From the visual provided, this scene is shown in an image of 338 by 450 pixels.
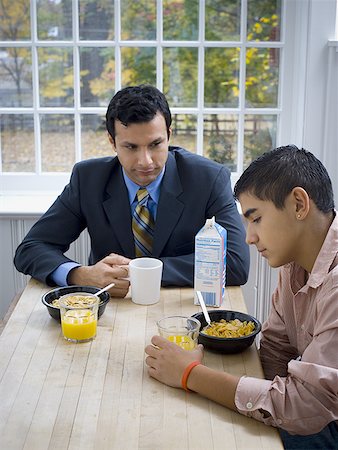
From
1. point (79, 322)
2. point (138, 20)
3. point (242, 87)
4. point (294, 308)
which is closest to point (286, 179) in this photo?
point (294, 308)

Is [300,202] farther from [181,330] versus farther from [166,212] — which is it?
[166,212]

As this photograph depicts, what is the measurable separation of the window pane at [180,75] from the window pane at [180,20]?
0.06 m

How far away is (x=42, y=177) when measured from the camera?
3223mm

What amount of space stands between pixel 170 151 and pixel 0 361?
1.11 meters

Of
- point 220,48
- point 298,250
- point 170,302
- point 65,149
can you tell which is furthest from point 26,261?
point 220,48

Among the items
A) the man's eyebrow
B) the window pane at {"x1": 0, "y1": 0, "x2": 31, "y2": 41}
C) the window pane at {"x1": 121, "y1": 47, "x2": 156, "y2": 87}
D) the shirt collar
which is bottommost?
the shirt collar

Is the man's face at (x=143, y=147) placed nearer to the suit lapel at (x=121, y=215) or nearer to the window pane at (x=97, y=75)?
the suit lapel at (x=121, y=215)

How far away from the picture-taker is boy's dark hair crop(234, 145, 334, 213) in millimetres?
1529

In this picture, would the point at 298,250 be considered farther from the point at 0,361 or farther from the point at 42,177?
the point at 42,177

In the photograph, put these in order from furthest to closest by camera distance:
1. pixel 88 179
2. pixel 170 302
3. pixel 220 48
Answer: pixel 220 48 < pixel 88 179 < pixel 170 302

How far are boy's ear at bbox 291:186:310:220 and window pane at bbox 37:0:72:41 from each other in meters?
1.90

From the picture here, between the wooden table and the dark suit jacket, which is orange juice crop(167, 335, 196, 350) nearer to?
the wooden table

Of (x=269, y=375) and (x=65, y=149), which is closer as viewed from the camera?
(x=269, y=375)

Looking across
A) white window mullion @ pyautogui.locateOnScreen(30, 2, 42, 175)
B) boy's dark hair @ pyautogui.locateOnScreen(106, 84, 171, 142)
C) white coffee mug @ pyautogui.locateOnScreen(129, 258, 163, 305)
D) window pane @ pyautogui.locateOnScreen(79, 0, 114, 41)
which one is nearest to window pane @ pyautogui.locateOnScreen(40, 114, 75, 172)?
white window mullion @ pyautogui.locateOnScreen(30, 2, 42, 175)
